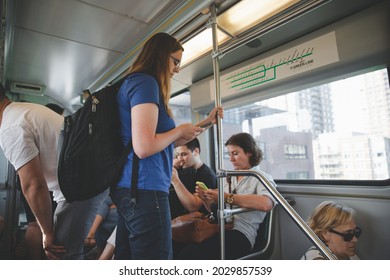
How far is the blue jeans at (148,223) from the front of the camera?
87 centimetres

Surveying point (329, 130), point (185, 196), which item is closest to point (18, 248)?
point (185, 196)

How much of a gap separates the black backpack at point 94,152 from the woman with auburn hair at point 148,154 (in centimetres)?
3

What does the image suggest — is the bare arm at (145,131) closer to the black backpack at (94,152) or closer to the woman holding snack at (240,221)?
the black backpack at (94,152)

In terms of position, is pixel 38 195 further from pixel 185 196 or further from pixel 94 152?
pixel 185 196

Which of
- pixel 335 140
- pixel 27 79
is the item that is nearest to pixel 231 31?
pixel 335 140

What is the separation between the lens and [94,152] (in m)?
0.95

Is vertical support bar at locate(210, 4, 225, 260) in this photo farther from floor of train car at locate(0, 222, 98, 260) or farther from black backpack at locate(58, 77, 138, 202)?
floor of train car at locate(0, 222, 98, 260)

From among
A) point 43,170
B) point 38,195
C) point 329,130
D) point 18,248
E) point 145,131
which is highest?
point 329,130

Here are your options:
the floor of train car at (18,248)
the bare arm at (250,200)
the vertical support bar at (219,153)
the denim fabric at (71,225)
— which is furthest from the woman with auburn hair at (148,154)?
the floor of train car at (18,248)

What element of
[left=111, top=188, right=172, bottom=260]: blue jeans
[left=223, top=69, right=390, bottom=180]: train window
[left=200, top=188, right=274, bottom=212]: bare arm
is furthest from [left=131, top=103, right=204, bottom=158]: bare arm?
[left=223, top=69, right=390, bottom=180]: train window

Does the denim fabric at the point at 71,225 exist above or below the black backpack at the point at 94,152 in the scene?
below

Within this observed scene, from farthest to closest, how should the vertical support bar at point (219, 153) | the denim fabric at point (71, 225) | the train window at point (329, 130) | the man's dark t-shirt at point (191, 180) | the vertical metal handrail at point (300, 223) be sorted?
the man's dark t-shirt at point (191, 180) < the train window at point (329, 130) < the vertical support bar at point (219, 153) < the denim fabric at point (71, 225) < the vertical metal handrail at point (300, 223)

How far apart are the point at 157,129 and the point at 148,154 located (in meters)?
0.14

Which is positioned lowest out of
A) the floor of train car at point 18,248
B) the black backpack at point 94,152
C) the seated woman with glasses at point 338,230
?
the floor of train car at point 18,248
